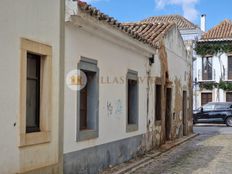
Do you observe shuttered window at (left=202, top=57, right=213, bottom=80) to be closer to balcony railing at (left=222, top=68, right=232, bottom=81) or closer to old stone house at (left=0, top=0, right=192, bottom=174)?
balcony railing at (left=222, top=68, right=232, bottom=81)

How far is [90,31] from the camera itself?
32.6 feet

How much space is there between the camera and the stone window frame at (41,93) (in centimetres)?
716

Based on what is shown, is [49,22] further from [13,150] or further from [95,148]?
[95,148]

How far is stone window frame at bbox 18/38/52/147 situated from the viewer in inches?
282

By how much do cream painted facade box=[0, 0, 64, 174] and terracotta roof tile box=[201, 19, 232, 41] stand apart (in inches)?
1294

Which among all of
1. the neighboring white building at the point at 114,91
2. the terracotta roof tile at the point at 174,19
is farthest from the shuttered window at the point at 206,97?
the neighboring white building at the point at 114,91

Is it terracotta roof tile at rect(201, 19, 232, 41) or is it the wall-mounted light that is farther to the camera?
terracotta roof tile at rect(201, 19, 232, 41)

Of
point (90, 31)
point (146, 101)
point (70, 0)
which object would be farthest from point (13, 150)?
point (146, 101)

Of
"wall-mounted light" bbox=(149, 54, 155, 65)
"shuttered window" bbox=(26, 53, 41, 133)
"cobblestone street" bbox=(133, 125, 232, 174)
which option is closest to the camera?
"shuttered window" bbox=(26, 53, 41, 133)

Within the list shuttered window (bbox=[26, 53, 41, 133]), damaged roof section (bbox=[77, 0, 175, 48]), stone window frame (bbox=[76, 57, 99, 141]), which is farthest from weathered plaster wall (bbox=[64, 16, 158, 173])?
shuttered window (bbox=[26, 53, 41, 133])

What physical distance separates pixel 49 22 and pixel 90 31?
6.52 feet

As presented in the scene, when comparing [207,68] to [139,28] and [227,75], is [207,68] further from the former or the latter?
[139,28]

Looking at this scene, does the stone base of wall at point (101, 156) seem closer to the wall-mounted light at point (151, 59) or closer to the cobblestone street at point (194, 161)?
the cobblestone street at point (194, 161)

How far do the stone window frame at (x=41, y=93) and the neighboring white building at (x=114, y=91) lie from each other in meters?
0.83
